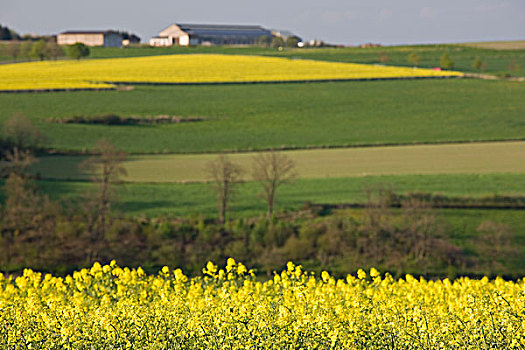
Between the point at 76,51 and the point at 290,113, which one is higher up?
the point at 76,51

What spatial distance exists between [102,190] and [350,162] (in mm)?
20370

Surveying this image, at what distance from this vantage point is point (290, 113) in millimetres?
77625

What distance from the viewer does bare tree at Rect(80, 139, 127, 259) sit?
4356 cm

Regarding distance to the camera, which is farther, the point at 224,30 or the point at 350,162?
the point at 224,30

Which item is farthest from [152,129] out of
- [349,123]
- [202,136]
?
[349,123]

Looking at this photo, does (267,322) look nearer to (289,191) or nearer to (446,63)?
(289,191)

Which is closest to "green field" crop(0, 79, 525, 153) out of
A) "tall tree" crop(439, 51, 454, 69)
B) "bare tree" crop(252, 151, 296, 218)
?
"tall tree" crop(439, 51, 454, 69)

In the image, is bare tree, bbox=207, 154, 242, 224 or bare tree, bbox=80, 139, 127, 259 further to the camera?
bare tree, bbox=207, 154, 242, 224

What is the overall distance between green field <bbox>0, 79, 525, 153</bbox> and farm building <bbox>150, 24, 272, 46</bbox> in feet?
152

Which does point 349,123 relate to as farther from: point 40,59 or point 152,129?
point 40,59

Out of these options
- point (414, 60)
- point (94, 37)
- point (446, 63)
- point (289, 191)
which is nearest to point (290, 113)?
point (289, 191)

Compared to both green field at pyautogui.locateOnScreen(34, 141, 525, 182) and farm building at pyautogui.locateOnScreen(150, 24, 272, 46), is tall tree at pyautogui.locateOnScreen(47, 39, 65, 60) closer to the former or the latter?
farm building at pyautogui.locateOnScreen(150, 24, 272, 46)

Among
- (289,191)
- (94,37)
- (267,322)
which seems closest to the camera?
(267,322)

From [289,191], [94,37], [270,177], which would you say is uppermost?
[94,37]
